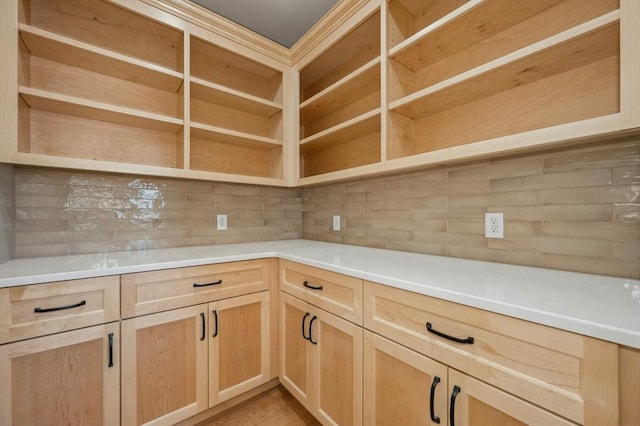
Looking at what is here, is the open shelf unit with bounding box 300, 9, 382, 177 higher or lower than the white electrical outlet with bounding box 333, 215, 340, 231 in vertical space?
higher

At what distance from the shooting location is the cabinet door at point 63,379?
97 cm

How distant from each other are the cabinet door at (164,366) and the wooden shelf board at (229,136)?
1.10 meters

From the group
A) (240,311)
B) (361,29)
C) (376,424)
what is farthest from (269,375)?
(361,29)

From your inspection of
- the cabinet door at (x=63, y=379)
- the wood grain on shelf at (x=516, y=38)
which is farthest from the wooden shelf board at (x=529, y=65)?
the cabinet door at (x=63, y=379)

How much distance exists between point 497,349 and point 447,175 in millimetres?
936

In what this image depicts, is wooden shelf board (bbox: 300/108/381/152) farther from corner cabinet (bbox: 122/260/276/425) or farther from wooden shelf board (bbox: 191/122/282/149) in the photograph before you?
corner cabinet (bbox: 122/260/276/425)

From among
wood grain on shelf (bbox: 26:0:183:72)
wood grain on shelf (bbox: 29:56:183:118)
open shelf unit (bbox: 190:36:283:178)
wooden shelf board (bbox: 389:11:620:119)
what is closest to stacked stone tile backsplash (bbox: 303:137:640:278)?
wooden shelf board (bbox: 389:11:620:119)

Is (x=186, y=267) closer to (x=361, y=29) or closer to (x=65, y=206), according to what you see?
(x=65, y=206)

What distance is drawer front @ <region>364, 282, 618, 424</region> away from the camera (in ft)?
1.86

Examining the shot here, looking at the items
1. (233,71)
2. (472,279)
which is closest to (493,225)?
(472,279)

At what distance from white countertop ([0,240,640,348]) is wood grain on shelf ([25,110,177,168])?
53cm

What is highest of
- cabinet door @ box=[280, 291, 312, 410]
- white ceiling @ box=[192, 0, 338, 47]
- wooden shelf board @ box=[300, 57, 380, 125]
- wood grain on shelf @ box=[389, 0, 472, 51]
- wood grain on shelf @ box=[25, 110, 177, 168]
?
white ceiling @ box=[192, 0, 338, 47]

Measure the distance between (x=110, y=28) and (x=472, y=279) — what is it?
2387 millimetres

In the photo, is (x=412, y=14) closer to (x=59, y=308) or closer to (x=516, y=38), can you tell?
(x=516, y=38)
